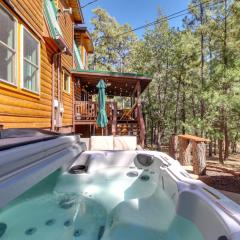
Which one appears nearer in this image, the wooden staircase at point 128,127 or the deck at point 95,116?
the deck at point 95,116

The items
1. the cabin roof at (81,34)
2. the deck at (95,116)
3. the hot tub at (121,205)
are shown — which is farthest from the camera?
the cabin roof at (81,34)

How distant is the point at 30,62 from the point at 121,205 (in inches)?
154

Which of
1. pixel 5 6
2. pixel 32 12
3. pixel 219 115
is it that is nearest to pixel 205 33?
pixel 219 115

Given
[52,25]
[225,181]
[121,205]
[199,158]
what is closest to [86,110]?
[52,25]

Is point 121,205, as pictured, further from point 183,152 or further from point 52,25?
point 52,25

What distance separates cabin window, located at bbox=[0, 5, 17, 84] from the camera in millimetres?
5038

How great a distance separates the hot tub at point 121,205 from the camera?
2.66 m

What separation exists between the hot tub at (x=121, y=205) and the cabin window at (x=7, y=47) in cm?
226

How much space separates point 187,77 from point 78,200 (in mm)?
16623

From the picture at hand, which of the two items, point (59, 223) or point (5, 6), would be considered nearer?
point (59, 223)

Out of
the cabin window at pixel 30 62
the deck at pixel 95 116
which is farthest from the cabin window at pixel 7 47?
the deck at pixel 95 116

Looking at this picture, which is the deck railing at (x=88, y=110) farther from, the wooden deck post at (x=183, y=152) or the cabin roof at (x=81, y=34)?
the wooden deck post at (x=183, y=152)

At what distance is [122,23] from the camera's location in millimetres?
30672

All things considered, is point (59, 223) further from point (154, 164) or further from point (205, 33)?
point (205, 33)
